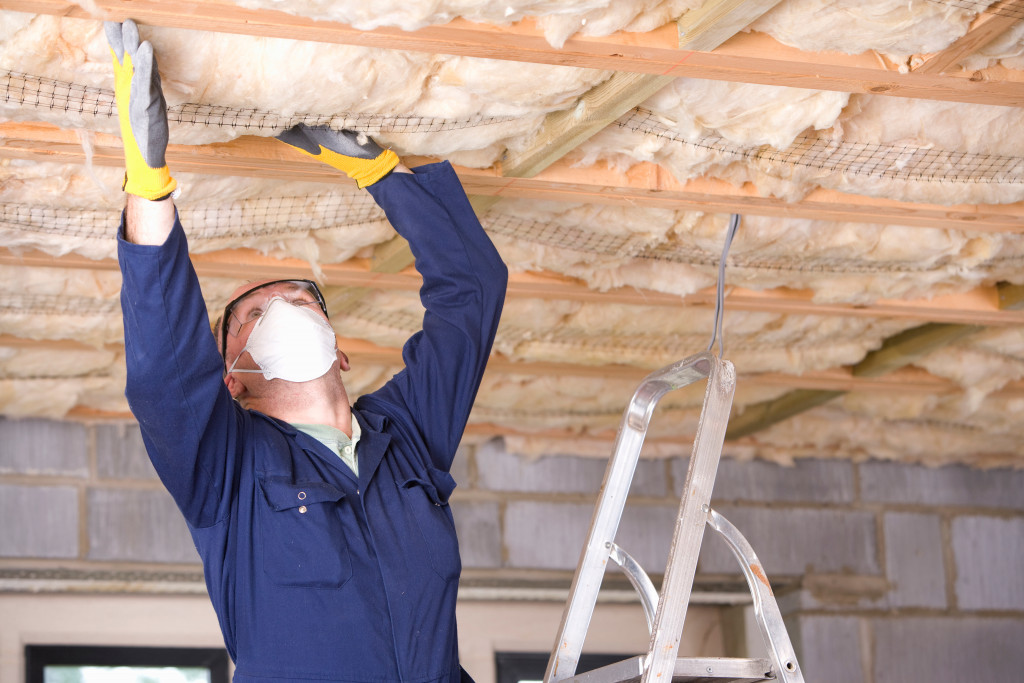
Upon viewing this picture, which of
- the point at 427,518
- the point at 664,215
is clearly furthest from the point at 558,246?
the point at 427,518

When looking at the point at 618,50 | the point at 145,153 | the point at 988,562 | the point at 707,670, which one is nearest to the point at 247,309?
the point at 145,153

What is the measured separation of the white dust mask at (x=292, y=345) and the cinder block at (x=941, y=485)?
3.23 meters

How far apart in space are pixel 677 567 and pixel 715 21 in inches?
34.3

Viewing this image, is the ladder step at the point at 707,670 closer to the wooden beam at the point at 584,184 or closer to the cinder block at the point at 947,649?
the wooden beam at the point at 584,184

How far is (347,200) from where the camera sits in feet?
7.92

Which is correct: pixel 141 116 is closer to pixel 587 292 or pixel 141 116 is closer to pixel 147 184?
pixel 147 184

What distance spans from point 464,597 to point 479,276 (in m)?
2.28

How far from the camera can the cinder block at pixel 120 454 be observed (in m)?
3.84

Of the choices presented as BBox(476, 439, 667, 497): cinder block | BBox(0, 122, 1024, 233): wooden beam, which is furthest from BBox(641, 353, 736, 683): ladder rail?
BBox(476, 439, 667, 497): cinder block

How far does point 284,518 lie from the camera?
1.81 m

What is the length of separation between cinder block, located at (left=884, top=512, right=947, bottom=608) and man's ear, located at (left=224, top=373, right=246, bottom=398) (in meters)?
3.30

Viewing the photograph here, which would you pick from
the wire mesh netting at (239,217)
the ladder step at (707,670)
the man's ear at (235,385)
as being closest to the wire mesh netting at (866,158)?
the wire mesh netting at (239,217)

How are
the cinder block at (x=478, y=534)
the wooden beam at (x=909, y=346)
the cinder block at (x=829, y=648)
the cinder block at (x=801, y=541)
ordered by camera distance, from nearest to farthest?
the wooden beam at (x=909, y=346)
the cinder block at (x=478, y=534)
the cinder block at (x=829, y=648)
the cinder block at (x=801, y=541)

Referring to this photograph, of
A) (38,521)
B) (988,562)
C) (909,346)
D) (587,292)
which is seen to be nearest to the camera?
(587,292)
